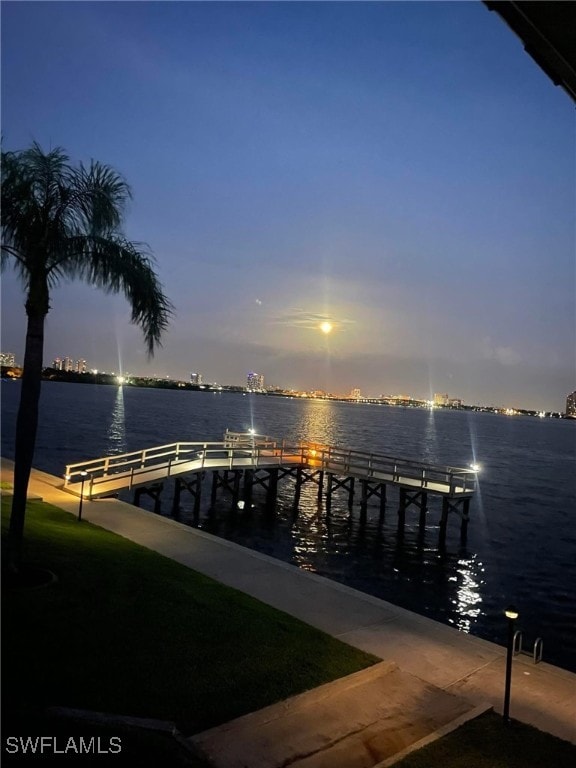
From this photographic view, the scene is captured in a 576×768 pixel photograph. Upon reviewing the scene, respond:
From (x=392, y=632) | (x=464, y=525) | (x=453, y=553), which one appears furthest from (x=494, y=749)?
(x=464, y=525)

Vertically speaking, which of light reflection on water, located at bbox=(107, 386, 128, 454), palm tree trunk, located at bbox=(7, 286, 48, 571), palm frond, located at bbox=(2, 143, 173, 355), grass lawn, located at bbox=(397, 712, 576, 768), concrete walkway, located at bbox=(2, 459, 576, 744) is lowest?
light reflection on water, located at bbox=(107, 386, 128, 454)

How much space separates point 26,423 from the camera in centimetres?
941

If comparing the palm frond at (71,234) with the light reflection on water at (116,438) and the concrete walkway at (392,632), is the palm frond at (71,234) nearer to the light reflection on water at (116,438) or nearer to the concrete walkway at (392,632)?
the concrete walkway at (392,632)

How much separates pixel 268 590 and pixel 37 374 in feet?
19.4

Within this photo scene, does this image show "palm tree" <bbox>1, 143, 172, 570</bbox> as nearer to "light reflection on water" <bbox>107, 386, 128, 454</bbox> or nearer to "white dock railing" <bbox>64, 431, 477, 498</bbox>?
"white dock railing" <bbox>64, 431, 477, 498</bbox>

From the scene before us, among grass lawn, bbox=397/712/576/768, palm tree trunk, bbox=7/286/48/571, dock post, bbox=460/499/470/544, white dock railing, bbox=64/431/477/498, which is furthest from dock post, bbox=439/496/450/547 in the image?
palm tree trunk, bbox=7/286/48/571

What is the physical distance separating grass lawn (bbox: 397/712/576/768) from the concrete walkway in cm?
41

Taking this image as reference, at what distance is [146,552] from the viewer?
42.3ft

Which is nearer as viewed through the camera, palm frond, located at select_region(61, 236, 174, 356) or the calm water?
palm frond, located at select_region(61, 236, 174, 356)

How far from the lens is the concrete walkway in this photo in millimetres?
7824

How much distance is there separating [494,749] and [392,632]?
11.8ft

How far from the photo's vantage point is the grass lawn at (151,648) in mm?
6277

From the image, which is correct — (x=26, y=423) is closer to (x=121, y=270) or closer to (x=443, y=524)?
(x=121, y=270)

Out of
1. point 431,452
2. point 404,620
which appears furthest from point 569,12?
point 431,452
